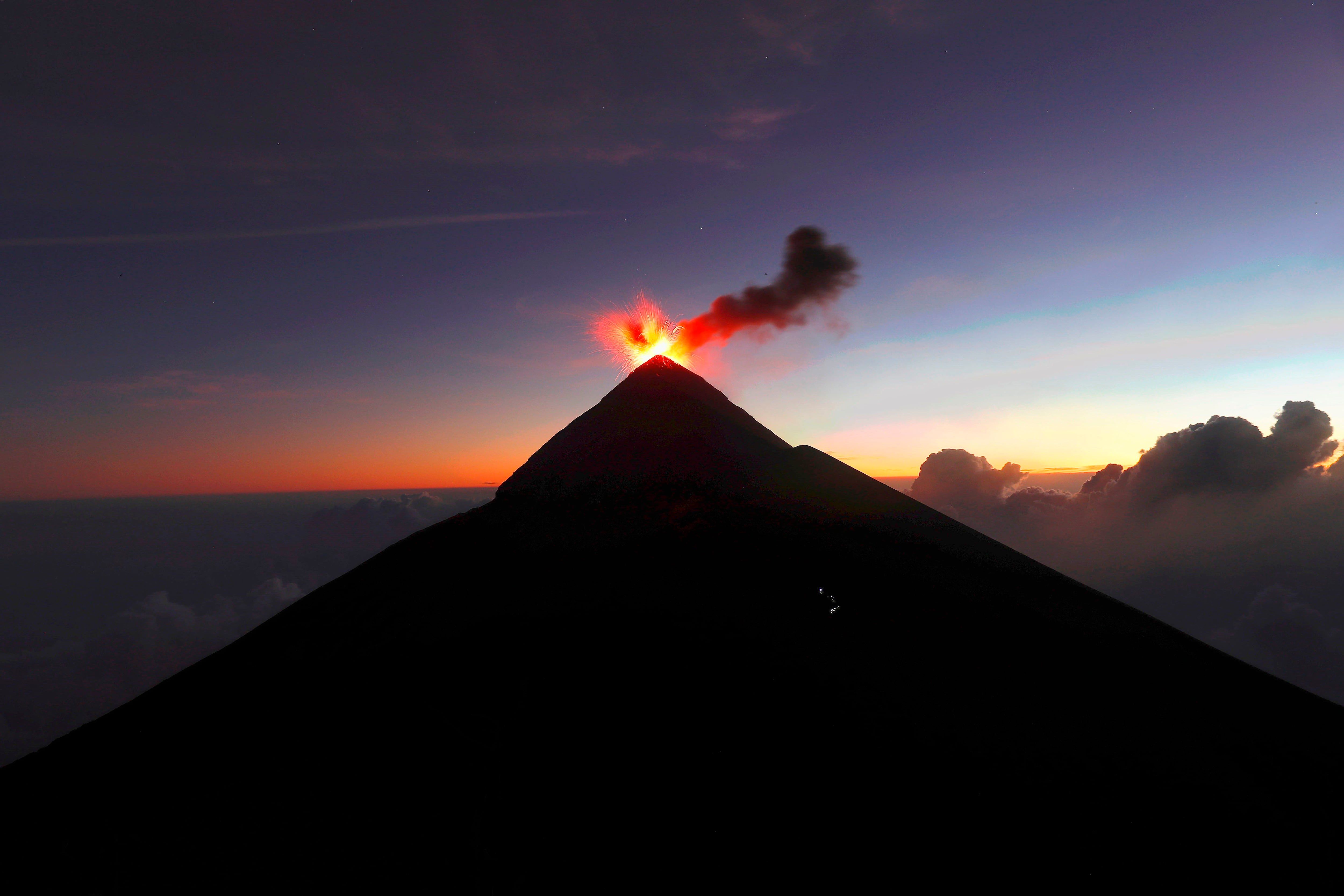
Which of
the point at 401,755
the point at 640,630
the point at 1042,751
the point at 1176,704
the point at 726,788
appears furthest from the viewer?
the point at 640,630

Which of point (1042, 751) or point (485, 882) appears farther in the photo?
point (1042, 751)

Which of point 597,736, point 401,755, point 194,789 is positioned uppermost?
point 597,736

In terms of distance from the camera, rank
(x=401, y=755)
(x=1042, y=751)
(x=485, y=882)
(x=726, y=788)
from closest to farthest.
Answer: (x=485, y=882), (x=726, y=788), (x=1042, y=751), (x=401, y=755)

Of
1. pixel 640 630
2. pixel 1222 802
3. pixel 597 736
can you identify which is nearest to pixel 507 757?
pixel 597 736

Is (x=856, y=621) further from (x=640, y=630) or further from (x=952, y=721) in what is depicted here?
(x=640, y=630)

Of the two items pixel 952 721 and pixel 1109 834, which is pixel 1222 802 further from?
pixel 952 721

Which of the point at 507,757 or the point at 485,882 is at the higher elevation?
the point at 507,757
